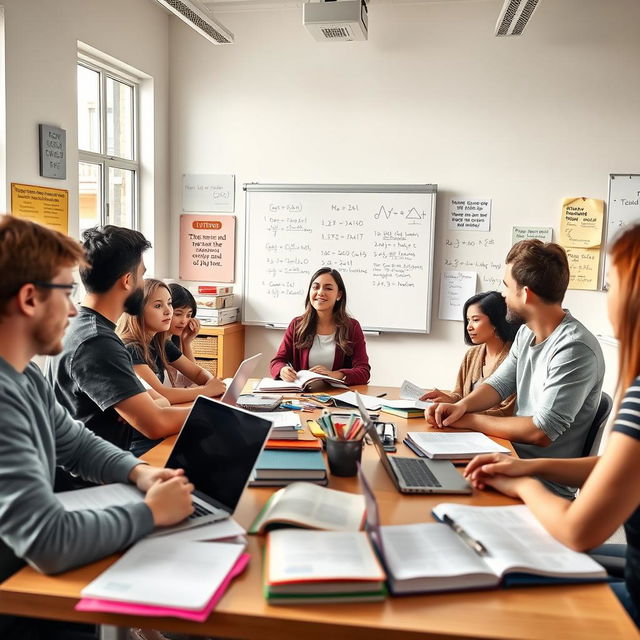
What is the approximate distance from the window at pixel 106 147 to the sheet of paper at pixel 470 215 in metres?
2.19

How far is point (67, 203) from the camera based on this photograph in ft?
11.6

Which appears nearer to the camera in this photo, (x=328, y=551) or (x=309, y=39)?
(x=328, y=551)

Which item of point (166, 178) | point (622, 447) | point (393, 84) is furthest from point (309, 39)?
point (622, 447)

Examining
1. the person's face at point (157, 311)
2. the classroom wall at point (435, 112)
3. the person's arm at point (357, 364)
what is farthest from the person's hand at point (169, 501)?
the classroom wall at point (435, 112)

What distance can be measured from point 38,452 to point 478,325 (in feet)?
6.77

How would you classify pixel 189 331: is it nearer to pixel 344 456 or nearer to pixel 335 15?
pixel 344 456

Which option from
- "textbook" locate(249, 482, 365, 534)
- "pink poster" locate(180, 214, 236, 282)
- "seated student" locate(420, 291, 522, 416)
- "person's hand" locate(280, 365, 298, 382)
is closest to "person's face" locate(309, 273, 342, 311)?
"person's hand" locate(280, 365, 298, 382)

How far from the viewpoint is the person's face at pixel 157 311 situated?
8.18 feet

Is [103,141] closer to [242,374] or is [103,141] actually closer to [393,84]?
[393,84]

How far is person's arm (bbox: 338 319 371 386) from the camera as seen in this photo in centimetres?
307

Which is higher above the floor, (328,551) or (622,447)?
(622,447)

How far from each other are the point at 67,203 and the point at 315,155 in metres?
1.74

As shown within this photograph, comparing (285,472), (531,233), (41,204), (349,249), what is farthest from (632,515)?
(349,249)

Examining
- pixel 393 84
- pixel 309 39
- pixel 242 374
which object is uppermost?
pixel 309 39
